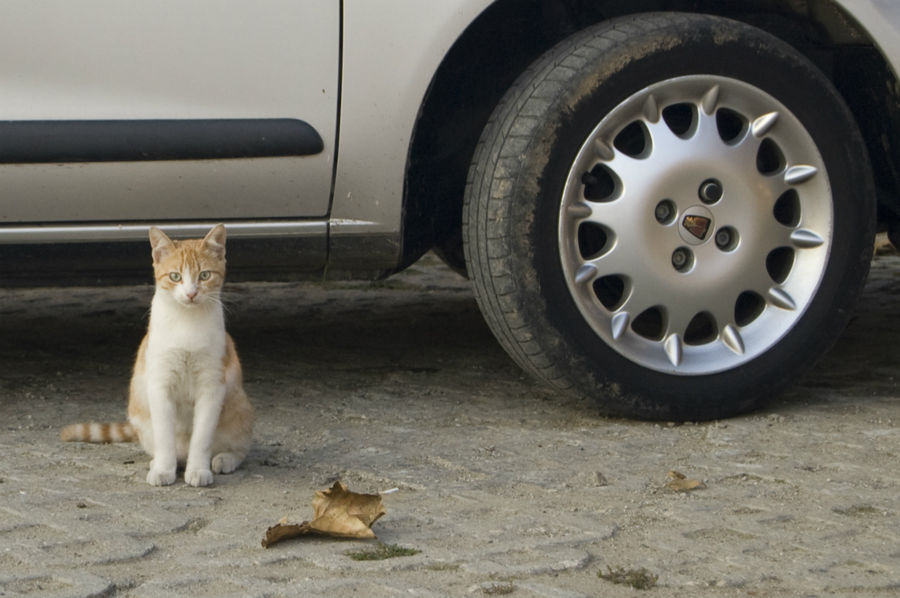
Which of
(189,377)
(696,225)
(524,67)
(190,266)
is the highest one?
(524,67)

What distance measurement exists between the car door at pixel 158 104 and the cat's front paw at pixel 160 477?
2.30ft

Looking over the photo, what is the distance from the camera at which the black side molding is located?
131 inches

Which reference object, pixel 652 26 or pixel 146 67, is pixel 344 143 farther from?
pixel 652 26

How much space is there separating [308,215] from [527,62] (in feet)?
2.82

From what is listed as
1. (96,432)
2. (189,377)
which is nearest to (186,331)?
(189,377)

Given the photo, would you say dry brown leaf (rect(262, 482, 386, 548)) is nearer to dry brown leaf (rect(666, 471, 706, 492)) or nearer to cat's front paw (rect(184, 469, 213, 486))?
cat's front paw (rect(184, 469, 213, 486))

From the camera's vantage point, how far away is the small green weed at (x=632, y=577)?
2.39 m

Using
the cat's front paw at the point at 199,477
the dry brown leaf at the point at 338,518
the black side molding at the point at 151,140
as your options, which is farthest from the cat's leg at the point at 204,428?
the black side molding at the point at 151,140

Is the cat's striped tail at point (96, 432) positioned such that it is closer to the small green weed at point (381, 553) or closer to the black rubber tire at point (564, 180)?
the black rubber tire at point (564, 180)

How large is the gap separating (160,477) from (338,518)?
1.97ft

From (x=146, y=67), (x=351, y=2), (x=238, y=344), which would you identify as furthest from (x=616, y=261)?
(x=238, y=344)

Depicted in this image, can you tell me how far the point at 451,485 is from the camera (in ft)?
10.1

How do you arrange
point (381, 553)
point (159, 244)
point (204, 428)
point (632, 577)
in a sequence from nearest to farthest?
1. point (632, 577)
2. point (381, 553)
3. point (204, 428)
4. point (159, 244)

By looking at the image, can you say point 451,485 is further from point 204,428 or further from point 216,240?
point 216,240
